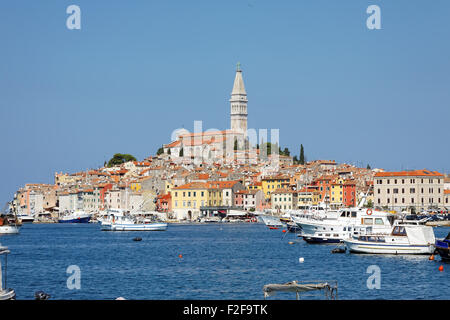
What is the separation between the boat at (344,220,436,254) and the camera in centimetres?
3136

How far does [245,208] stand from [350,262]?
76.8 m

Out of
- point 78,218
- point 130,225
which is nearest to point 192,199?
point 78,218

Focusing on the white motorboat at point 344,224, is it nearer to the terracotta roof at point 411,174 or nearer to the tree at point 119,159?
the terracotta roof at point 411,174

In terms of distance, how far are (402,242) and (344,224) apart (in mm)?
9996

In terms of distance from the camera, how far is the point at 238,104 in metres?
170

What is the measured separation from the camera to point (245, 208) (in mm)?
106188

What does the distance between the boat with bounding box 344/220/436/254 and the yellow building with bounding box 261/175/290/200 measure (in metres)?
73.3

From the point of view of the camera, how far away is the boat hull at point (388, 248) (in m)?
31.3

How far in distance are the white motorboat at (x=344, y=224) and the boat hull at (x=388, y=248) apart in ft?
8.63

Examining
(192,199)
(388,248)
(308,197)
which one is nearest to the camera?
(388,248)

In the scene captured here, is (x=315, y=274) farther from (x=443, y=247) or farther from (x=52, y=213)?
(x=52, y=213)

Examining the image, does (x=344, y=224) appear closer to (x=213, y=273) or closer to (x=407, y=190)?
(x=213, y=273)

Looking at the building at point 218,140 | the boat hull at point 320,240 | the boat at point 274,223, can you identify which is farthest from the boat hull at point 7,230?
the building at point 218,140

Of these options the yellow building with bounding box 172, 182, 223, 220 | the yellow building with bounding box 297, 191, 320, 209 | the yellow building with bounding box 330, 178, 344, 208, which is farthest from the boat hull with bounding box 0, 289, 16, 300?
the yellow building with bounding box 172, 182, 223, 220
